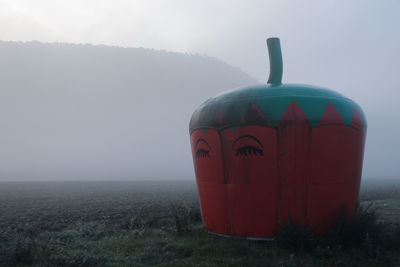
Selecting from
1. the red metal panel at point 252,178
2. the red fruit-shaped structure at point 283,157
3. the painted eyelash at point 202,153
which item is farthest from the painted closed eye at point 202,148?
the red metal panel at point 252,178

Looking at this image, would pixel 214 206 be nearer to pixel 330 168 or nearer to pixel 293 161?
pixel 293 161

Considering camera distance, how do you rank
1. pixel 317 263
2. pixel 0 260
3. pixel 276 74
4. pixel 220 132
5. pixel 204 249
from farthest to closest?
pixel 276 74
pixel 220 132
pixel 204 249
pixel 0 260
pixel 317 263

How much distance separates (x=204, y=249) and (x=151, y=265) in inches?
52.4

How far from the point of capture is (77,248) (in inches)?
335

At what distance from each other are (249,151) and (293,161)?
3.35 feet

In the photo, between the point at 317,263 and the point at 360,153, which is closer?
the point at 317,263

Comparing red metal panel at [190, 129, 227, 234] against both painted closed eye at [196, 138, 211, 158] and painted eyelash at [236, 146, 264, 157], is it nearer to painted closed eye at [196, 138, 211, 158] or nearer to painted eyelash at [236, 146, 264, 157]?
painted closed eye at [196, 138, 211, 158]

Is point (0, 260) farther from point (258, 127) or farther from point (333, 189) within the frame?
point (333, 189)

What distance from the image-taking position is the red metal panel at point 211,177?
27.5ft

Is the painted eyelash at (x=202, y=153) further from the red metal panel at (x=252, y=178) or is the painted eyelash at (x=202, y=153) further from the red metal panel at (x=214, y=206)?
the red metal panel at (x=214, y=206)

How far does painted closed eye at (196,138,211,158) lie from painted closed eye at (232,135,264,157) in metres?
0.93

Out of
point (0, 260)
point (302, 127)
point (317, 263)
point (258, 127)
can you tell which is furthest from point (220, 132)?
point (0, 260)

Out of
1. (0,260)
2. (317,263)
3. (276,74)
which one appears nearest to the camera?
(317,263)

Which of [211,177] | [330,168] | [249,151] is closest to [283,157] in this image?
[249,151]
